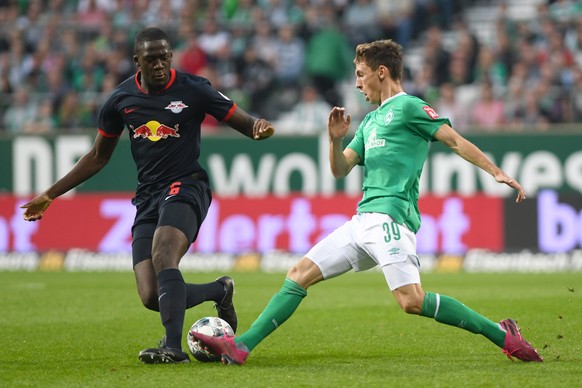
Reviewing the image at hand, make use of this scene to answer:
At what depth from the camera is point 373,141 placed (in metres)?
7.76

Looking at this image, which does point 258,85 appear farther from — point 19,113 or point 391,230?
point 391,230

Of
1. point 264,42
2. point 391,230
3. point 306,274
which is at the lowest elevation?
point 306,274

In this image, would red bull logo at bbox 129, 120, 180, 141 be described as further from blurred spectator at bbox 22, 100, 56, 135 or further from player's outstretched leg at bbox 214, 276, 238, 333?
blurred spectator at bbox 22, 100, 56, 135

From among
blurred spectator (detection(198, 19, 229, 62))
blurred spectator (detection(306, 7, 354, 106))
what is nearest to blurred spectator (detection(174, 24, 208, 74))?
blurred spectator (detection(198, 19, 229, 62))

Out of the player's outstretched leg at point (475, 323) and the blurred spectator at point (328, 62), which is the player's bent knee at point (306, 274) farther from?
the blurred spectator at point (328, 62)

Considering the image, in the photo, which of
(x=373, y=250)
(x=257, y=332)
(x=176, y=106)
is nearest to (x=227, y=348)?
(x=257, y=332)

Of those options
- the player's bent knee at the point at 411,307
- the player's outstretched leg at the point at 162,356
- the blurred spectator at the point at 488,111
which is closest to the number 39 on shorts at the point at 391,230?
the player's bent knee at the point at 411,307

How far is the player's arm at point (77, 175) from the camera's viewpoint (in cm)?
854

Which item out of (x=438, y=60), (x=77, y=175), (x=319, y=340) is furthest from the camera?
(x=438, y=60)

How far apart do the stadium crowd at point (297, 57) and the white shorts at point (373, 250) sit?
1099 cm

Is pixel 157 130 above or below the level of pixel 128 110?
below

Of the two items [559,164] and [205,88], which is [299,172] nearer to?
[559,164]

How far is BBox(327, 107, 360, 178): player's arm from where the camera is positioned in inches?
295

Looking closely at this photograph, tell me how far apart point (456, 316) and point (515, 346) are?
1.61 feet
